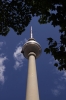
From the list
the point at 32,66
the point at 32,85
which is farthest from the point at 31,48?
the point at 32,85

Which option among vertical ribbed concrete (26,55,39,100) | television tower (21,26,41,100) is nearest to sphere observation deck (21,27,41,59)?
television tower (21,26,41,100)

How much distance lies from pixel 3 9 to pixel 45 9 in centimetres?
578

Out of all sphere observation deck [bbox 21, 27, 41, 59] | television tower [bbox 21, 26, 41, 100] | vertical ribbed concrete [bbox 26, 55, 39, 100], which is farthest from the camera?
sphere observation deck [bbox 21, 27, 41, 59]

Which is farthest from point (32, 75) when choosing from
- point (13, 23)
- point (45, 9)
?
point (45, 9)

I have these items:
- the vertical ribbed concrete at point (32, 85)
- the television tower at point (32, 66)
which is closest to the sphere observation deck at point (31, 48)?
the television tower at point (32, 66)

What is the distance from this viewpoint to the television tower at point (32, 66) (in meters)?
35.8

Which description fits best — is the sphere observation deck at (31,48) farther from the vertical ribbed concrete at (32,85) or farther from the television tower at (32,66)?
the vertical ribbed concrete at (32,85)

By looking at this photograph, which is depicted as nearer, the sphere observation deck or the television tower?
the television tower

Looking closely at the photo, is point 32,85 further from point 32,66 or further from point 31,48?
point 31,48

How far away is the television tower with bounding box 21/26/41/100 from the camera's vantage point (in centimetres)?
3582

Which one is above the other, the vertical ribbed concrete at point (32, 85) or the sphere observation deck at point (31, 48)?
the sphere observation deck at point (31, 48)

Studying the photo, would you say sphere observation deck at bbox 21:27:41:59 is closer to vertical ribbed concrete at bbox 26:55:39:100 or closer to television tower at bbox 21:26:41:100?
television tower at bbox 21:26:41:100

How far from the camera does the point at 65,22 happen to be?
13680mm

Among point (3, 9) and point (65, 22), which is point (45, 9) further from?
point (3, 9)
